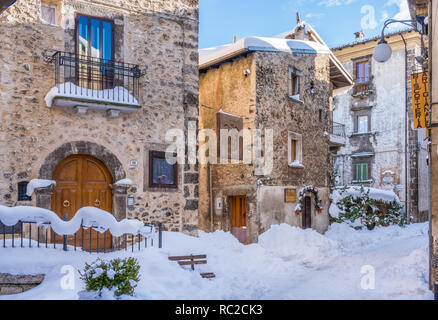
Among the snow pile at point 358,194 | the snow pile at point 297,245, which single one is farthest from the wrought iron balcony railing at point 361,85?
the snow pile at point 297,245

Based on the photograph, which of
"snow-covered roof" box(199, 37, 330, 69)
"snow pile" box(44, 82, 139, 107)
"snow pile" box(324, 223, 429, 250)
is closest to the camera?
"snow pile" box(44, 82, 139, 107)

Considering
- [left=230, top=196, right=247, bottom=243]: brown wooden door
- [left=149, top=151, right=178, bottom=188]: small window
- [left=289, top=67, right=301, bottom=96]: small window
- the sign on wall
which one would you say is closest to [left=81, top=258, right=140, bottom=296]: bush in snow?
[left=149, top=151, right=178, bottom=188]: small window

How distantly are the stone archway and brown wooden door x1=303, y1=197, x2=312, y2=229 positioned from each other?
7748 mm

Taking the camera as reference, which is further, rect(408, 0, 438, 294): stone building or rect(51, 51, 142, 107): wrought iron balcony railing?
rect(51, 51, 142, 107): wrought iron balcony railing

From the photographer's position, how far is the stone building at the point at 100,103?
948cm

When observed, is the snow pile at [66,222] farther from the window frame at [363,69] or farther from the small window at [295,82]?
the window frame at [363,69]

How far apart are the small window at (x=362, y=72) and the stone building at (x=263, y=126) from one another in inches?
313

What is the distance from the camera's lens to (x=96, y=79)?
1051 cm

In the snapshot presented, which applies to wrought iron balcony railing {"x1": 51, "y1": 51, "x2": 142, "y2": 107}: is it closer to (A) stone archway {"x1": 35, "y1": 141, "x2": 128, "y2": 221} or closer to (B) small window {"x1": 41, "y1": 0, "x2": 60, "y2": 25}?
(B) small window {"x1": 41, "y1": 0, "x2": 60, "y2": 25}

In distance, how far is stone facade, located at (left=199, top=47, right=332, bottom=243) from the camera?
14.1 metres

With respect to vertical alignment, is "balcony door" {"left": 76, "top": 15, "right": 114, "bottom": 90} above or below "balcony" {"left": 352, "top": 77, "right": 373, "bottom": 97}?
below

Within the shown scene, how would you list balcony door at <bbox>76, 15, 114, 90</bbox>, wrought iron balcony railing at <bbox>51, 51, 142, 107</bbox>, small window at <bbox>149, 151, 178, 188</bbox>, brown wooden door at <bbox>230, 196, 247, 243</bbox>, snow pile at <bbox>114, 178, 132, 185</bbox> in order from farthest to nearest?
brown wooden door at <bbox>230, 196, 247, 243</bbox> < small window at <bbox>149, 151, 178, 188</bbox> < snow pile at <bbox>114, 178, 132, 185</bbox> < balcony door at <bbox>76, 15, 114, 90</bbox> < wrought iron balcony railing at <bbox>51, 51, 142, 107</bbox>

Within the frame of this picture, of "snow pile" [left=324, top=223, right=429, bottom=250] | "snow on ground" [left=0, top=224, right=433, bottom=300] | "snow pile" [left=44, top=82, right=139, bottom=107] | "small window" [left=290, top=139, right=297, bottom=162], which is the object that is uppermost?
"snow pile" [left=44, top=82, right=139, bottom=107]

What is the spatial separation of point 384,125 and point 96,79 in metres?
17.2
